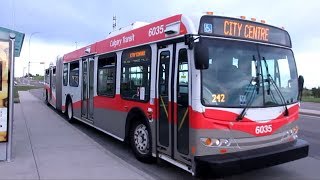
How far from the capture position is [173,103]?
276 inches

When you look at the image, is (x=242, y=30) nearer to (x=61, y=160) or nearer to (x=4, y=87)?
(x=61, y=160)

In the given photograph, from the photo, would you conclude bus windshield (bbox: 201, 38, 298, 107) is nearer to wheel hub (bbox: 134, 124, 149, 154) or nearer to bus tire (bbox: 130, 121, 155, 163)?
bus tire (bbox: 130, 121, 155, 163)

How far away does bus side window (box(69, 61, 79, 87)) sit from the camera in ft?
47.4

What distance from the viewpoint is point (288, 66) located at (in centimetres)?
755

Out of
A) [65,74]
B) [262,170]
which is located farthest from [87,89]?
[262,170]

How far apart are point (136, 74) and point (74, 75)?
6.87 metres

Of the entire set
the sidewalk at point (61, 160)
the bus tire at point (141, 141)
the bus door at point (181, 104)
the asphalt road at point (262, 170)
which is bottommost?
the asphalt road at point (262, 170)

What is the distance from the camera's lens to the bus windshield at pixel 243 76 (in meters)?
6.49

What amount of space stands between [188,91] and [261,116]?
1.30 m

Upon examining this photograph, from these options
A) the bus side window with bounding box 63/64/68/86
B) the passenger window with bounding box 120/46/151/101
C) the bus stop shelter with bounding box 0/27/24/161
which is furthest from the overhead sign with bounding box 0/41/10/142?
the bus side window with bounding box 63/64/68/86

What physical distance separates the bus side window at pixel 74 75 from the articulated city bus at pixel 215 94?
20.3 feet

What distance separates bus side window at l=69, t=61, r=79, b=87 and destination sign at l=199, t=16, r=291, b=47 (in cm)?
845

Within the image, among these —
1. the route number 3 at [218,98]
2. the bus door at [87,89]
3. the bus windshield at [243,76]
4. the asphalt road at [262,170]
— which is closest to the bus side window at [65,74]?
the bus door at [87,89]

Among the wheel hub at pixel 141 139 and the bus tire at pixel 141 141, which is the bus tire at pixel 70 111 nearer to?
the bus tire at pixel 141 141
